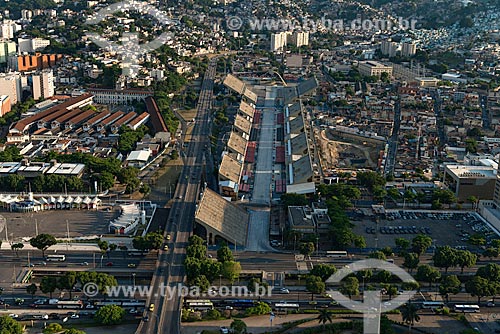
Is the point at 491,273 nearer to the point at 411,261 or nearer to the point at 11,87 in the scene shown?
the point at 411,261

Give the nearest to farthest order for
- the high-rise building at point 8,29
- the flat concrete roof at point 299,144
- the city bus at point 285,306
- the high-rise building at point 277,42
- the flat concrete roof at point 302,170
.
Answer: the city bus at point 285,306 → the flat concrete roof at point 302,170 → the flat concrete roof at point 299,144 → the high-rise building at point 8,29 → the high-rise building at point 277,42

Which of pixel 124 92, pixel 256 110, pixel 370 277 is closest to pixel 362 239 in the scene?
pixel 370 277

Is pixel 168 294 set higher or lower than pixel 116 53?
lower

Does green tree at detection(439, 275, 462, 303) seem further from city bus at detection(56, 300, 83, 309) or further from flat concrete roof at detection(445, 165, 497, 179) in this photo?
city bus at detection(56, 300, 83, 309)

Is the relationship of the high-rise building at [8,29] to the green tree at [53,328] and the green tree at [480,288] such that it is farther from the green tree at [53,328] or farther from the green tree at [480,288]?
the green tree at [480,288]

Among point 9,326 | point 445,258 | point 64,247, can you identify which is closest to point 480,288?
point 445,258

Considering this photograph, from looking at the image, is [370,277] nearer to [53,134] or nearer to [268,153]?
[268,153]

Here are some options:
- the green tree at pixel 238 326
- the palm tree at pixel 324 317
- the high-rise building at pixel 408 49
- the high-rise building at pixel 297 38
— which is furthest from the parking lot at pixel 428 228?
the high-rise building at pixel 297 38
